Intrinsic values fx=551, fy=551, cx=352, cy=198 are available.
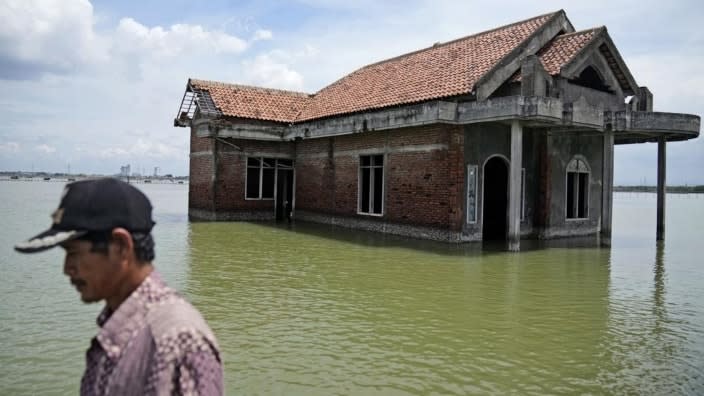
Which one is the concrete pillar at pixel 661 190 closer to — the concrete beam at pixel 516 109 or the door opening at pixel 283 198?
the concrete beam at pixel 516 109

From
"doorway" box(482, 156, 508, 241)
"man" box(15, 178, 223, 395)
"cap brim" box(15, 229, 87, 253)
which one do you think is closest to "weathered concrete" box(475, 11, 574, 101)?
"doorway" box(482, 156, 508, 241)

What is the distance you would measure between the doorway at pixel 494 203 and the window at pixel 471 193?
1.78 metres

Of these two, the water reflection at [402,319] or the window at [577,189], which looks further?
the window at [577,189]

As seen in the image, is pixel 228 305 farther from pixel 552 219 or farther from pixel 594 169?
pixel 594 169

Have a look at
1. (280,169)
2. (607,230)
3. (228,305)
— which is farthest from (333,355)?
(280,169)

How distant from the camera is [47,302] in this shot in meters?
7.36

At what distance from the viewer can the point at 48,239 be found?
160 cm

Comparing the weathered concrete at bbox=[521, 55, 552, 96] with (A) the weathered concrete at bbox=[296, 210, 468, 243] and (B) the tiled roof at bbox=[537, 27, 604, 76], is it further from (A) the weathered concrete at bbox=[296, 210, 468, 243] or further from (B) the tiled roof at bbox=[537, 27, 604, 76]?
(A) the weathered concrete at bbox=[296, 210, 468, 243]

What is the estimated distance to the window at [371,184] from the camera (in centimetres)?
1731

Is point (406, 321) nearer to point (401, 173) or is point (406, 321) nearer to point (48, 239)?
point (48, 239)

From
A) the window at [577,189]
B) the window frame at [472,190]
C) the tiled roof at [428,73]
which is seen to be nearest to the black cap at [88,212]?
the window frame at [472,190]

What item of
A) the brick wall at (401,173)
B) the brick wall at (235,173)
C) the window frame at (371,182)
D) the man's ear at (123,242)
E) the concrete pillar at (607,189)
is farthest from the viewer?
the brick wall at (235,173)

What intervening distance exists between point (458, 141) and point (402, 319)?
27.2ft

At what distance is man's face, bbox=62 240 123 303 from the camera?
169 cm
